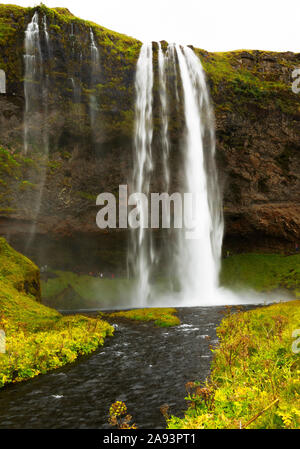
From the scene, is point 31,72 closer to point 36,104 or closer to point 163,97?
point 36,104

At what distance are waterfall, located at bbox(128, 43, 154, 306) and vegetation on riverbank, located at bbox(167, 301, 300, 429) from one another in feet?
113

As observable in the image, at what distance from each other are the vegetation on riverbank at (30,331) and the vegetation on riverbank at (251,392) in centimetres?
550

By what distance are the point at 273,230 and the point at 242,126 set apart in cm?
1619

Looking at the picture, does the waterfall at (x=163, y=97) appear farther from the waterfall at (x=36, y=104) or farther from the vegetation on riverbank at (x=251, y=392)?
the vegetation on riverbank at (x=251, y=392)

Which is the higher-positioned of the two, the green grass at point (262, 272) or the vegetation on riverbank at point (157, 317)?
the green grass at point (262, 272)

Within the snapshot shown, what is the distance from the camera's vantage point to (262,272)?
153 ft

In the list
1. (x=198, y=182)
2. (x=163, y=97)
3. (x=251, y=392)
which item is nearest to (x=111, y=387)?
(x=251, y=392)

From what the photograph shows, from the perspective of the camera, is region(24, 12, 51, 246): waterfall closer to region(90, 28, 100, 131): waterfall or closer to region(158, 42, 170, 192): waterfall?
region(90, 28, 100, 131): waterfall

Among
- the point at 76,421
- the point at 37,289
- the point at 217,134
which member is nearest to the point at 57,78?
the point at 217,134

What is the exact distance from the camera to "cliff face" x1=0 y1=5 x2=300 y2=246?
134 feet

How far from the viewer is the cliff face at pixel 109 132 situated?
4094 cm

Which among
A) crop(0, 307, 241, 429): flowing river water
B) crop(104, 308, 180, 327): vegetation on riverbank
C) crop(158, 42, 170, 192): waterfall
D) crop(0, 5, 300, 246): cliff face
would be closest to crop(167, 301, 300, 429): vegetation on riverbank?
crop(0, 307, 241, 429): flowing river water

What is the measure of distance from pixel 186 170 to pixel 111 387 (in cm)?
3734

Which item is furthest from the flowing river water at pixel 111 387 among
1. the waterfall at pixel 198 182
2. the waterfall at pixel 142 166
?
the waterfall at pixel 142 166
